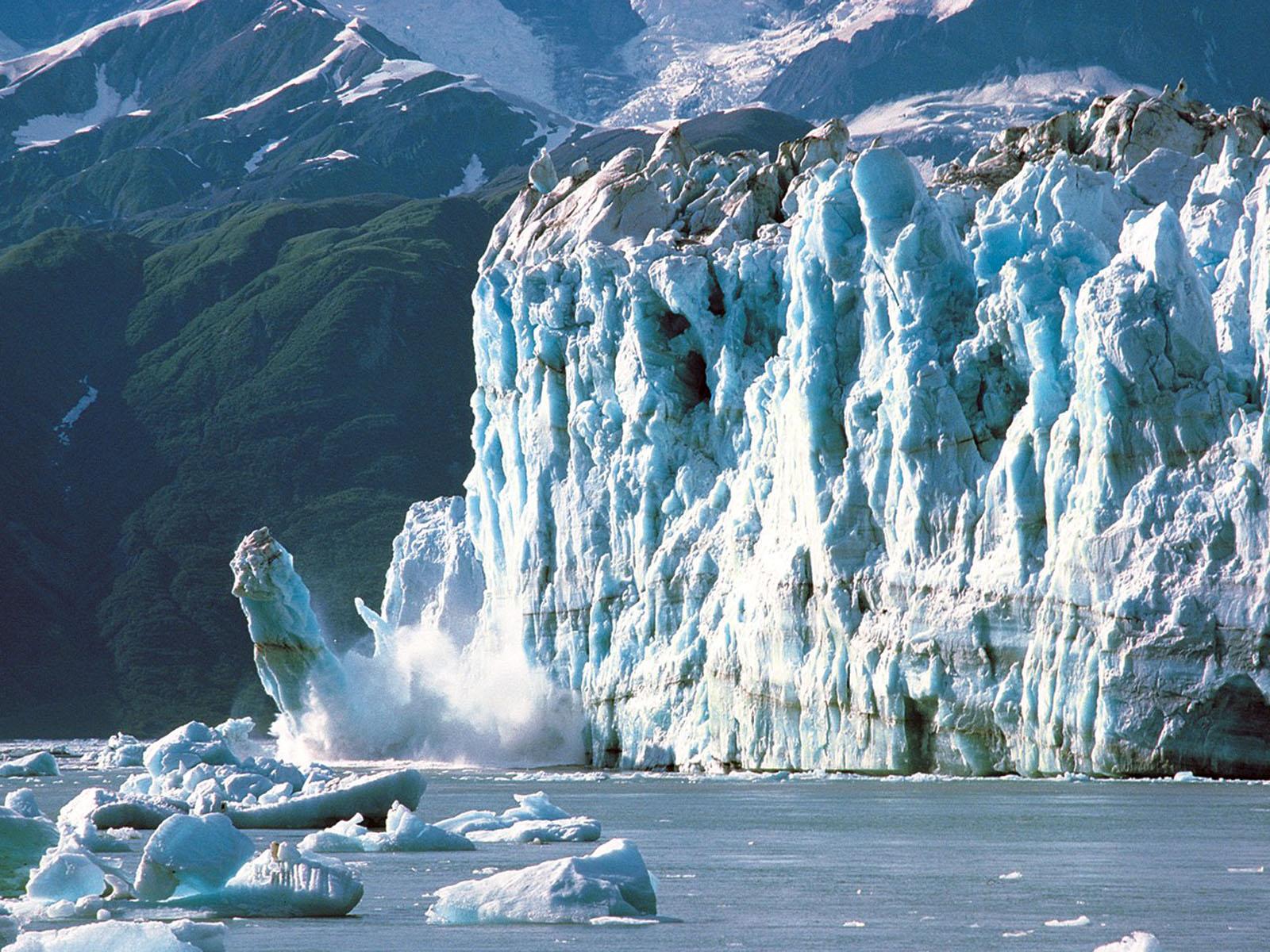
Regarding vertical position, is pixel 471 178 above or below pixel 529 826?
above

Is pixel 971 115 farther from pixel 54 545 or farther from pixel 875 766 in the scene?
pixel 875 766

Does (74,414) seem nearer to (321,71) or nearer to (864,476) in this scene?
(321,71)

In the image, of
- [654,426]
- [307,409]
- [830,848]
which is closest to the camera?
[830,848]

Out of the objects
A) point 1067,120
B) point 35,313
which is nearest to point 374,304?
point 35,313

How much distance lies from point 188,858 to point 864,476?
21034 mm

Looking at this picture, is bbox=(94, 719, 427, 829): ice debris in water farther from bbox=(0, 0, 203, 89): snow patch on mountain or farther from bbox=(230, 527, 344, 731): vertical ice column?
bbox=(0, 0, 203, 89): snow patch on mountain

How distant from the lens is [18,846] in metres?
15.0

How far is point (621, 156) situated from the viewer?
4741 cm

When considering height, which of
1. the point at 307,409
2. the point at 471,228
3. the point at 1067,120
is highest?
the point at 471,228

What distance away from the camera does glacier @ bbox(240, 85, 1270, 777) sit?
28828mm

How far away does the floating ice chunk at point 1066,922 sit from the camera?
12836mm

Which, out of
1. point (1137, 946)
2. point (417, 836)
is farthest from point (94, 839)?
point (1137, 946)

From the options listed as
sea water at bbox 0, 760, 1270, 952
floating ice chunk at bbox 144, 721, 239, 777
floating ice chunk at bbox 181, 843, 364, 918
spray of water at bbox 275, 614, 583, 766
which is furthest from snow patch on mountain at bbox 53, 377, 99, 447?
floating ice chunk at bbox 181, 843, 364, 918

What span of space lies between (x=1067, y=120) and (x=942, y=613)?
43.7 feet
